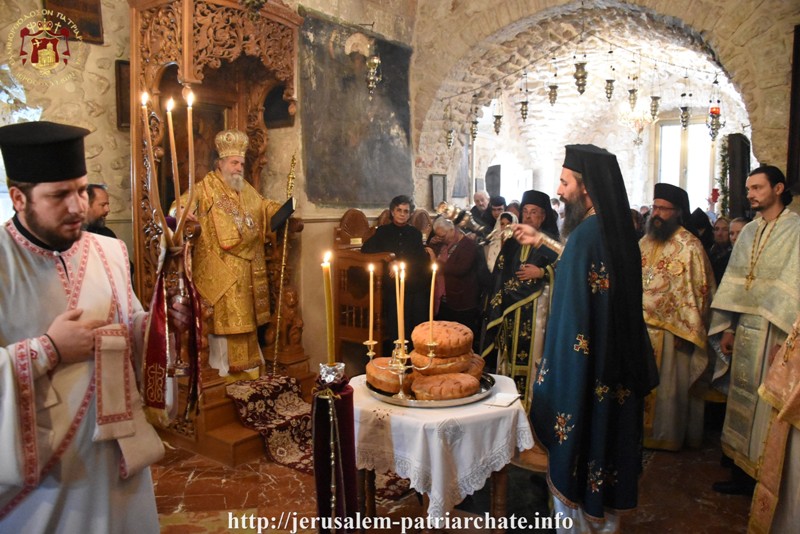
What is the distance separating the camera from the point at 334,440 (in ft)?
7.77

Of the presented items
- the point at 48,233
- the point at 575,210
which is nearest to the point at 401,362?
the point at 575,210

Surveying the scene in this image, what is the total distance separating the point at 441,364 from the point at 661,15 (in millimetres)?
5312

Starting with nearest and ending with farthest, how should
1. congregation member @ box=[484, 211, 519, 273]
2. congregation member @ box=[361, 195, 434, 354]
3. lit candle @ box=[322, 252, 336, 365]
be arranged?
1. lit candle @ box=[322, 252, 336, 365]
2. congregation member @ box=[361, 195, 434, 354]
3. congregation member @ box=[484, 211, 519, 273]

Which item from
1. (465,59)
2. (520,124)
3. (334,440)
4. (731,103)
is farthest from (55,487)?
(731,103)

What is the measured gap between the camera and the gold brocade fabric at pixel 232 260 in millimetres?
4863

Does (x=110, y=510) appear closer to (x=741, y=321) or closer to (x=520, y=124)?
(x=741, y=321)

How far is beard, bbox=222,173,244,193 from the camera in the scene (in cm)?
495

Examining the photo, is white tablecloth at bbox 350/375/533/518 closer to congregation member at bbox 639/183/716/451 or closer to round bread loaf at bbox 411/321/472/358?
round bread loaf at bbox 411/321/472/358

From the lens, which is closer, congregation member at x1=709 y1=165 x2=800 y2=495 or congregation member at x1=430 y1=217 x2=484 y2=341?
congregation member at x1=709 y1=165 x2=800 y2=495

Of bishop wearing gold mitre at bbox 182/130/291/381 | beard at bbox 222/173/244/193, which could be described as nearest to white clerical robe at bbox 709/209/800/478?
bishop wearing gold mitre at bbox 182/130/291/381

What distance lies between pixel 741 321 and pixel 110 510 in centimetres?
395

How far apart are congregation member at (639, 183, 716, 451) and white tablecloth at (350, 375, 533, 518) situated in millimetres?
2579

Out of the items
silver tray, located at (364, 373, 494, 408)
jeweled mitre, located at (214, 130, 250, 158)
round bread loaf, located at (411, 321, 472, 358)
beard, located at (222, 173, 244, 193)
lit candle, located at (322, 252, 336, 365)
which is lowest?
silver tray, located at (364, 373, 494, 408)

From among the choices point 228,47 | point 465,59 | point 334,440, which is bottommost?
point 334,440
